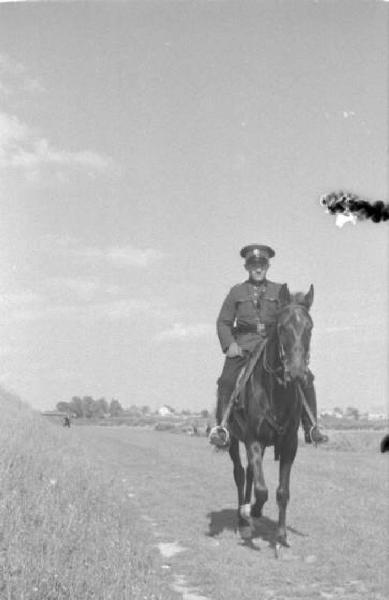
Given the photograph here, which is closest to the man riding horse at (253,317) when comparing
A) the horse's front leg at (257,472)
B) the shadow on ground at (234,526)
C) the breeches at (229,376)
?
the breeches at (229,376)

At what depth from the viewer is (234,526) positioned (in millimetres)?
12555

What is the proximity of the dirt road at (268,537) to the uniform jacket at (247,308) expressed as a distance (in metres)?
3.54

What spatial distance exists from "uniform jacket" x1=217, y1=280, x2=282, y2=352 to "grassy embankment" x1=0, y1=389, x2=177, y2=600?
2632 millimetres

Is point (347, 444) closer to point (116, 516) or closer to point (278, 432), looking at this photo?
point (116, 516)

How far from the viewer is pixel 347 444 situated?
44.4 m

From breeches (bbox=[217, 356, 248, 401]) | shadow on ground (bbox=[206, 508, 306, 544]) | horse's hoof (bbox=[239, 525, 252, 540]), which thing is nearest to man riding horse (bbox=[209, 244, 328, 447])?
breeches (bbox=[217, 356, 248, 401])

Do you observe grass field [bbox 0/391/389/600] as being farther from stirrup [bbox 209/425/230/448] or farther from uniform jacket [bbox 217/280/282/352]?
uniform jacket [bbox 217/280/282/352]

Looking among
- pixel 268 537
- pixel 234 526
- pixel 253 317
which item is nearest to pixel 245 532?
pixel 268 537

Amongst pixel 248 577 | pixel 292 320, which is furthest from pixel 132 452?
pixel 292 320

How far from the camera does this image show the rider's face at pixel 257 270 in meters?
5.36

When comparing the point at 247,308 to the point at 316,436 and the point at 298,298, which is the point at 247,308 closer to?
the point at 298,298

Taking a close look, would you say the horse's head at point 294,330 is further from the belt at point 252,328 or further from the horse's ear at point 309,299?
the belt at point 252,328

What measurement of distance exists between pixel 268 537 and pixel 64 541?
4980 millimetres

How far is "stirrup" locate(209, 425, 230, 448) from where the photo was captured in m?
6.88
